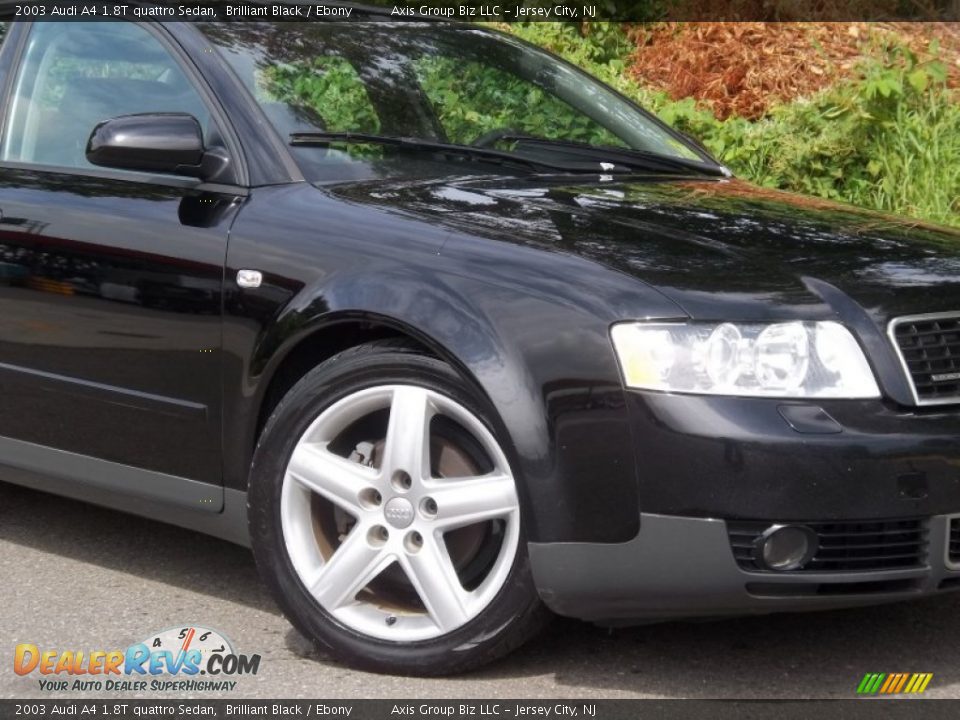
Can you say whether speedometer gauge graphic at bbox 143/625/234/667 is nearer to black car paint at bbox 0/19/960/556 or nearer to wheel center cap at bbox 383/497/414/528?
black car paint at bbox 0/19/960/556

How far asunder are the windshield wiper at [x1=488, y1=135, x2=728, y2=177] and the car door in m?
1.00

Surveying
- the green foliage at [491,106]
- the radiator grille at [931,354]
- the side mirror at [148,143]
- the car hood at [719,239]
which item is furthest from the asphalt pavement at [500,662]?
the green foliage at [491,106]

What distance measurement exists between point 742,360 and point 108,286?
1784 mm

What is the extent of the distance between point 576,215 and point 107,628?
1.64 meters

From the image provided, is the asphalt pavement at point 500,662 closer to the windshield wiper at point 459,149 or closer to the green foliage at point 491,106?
the windshield wiper at point 459,149

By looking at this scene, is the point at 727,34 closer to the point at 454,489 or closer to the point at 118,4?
the point at 118,4

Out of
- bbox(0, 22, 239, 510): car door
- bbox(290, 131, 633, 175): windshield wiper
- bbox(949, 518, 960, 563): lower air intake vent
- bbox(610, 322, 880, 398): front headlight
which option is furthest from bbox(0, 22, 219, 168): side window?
bbox(949, 518, 960, 563): lower air intake vent

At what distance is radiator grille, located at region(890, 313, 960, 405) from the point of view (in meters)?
3.49

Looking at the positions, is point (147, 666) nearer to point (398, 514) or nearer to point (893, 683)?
point (398, 514)

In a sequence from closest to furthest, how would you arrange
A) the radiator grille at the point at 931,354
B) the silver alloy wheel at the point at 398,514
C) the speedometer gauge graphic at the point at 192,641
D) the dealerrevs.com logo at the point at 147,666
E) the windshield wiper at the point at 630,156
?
the radiator grille at the point at 931,354 → the silver alloy wheel at the point at 398,514 → the dealerrevs.com logo at the point at 147,666 → the speedometer gauge graphic at the point at 192,641 → the windshield wiper at the point at 630,156

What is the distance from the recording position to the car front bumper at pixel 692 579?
3426 mm

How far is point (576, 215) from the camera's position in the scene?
13.0 feet

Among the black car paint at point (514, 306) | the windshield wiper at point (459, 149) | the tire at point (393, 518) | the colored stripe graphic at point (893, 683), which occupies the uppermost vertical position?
the windshield wiper at point (459, 149)

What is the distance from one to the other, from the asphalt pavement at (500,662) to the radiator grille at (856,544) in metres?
0.37
